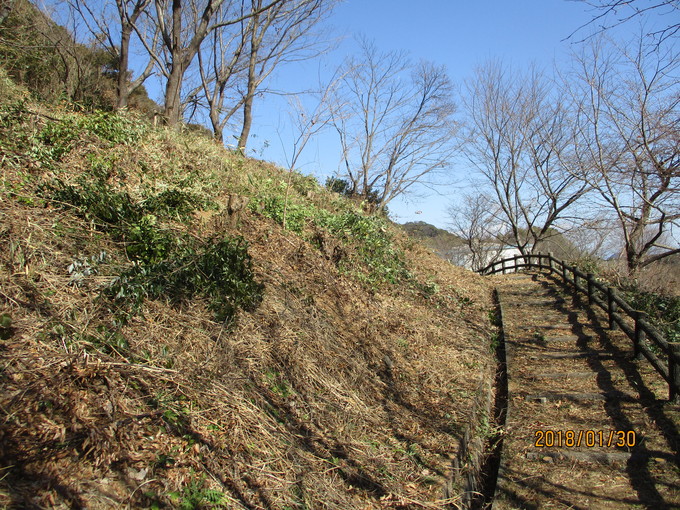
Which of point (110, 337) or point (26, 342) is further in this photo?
point (110, 337)

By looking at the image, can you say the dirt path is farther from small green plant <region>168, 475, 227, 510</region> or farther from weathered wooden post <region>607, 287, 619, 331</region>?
small green plant <region>168, 475, 227, 510</region>

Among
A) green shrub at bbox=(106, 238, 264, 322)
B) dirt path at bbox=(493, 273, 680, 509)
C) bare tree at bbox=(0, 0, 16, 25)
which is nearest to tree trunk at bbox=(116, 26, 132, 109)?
bare tree at bbox=(0, 0, 16, 25)

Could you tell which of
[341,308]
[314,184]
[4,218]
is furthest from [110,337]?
[314,184]

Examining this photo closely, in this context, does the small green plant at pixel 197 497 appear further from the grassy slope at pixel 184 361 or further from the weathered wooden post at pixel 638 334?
the weathered wooden post at pixel 638 334

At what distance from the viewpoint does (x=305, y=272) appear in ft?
26.1

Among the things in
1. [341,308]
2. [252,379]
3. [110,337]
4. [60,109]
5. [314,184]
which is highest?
[314,184]

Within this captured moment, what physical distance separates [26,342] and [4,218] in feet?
6.19

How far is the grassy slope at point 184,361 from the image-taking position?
10.6 feet

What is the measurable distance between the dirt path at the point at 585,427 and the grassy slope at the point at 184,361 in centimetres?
81

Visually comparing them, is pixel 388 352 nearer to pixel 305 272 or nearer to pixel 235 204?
pixel 305 272

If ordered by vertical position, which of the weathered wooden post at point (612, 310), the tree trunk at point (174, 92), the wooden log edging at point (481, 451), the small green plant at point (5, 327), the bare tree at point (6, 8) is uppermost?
the bare tree at point (6, 8)
